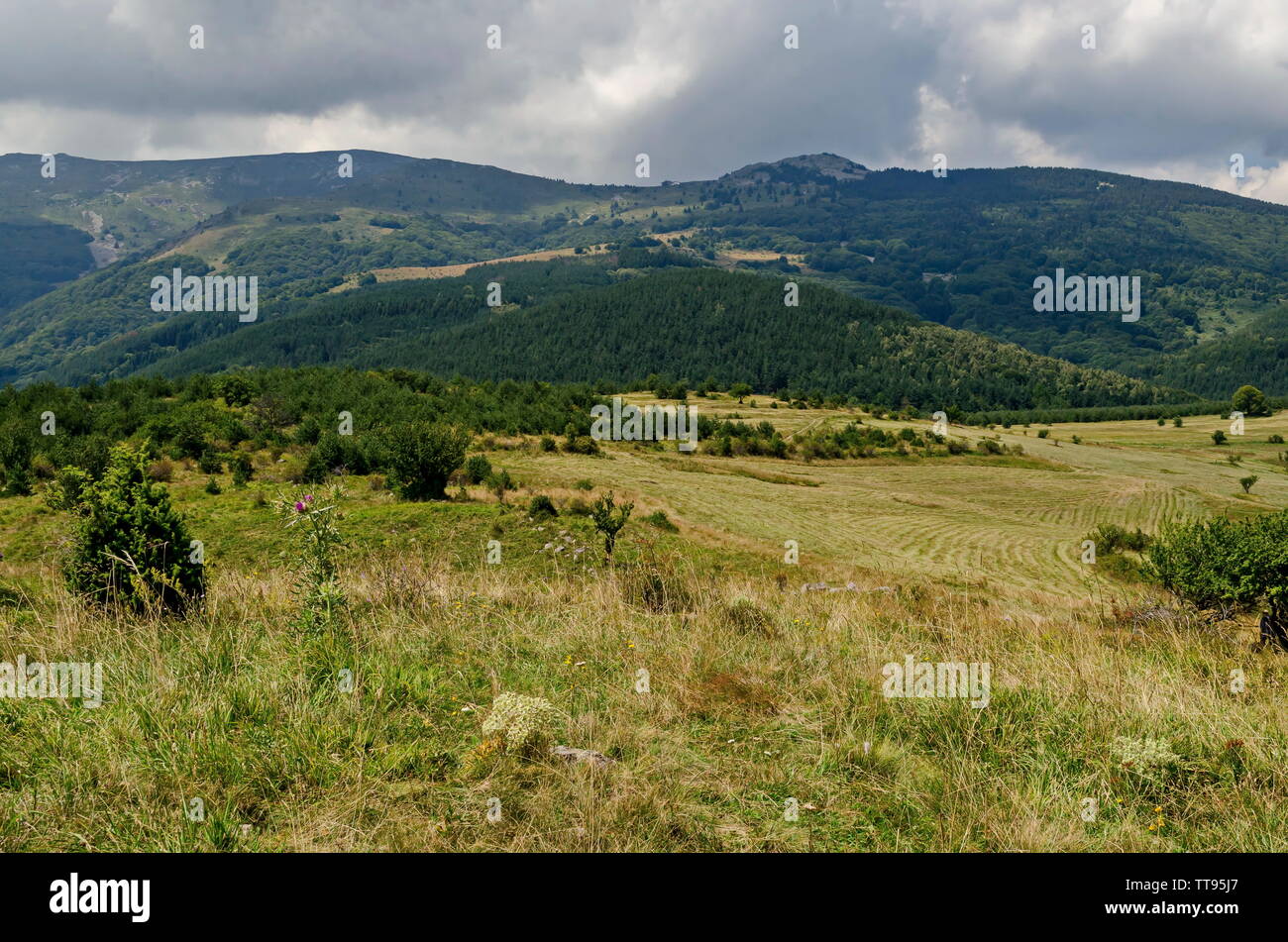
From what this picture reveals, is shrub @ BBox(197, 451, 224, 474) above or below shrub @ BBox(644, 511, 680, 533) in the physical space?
above

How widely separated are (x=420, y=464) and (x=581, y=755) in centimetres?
2959

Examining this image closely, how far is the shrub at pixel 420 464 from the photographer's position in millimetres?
31547

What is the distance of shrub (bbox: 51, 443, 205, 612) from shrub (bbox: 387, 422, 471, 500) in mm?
24514

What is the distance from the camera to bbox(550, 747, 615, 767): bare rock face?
12.6 ft

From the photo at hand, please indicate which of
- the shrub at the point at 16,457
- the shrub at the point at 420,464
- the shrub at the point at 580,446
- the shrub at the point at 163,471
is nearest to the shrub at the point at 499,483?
the shrub at the point at 420,464

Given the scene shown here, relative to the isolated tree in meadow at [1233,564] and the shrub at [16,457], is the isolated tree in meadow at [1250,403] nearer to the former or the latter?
the isolated tree in meadow at [1233,564]

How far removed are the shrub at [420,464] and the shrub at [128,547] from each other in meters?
24.5

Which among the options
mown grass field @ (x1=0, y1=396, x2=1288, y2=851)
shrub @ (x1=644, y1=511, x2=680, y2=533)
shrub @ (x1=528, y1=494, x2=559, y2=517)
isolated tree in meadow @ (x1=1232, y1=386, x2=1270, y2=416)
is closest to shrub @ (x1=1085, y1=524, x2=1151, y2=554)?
shrub @ (x1=644, y1=511, x2=680, y2=533)

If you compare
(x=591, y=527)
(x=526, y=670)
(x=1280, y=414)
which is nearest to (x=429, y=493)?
(x=591, y=527)

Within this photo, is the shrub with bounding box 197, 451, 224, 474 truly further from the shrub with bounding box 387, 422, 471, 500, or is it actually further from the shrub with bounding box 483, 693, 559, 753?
the shrub with bounding box 483, 693, 559, 753

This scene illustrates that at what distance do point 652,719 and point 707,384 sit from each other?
141 metres

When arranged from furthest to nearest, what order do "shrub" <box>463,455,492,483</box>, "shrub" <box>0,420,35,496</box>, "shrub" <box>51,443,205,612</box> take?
"shrub" <box>463,455,492,483</box>, "shrub" <box>0,420,35,496</box>, "shrub" <box>51,443,205,612</box>

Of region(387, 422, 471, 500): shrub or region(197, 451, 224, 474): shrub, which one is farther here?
region(197, 451, 224, 474): shrub
